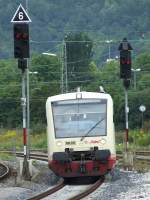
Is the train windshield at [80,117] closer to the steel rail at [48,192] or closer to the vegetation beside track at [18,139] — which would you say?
the steel rail at [48,192]

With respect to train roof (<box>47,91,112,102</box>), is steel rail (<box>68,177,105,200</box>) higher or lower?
lower

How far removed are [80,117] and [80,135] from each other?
2.51 feet

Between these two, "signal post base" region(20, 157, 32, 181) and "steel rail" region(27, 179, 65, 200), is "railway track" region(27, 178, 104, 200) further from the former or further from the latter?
→ "signal post base" region(20, 157, 32, 181)

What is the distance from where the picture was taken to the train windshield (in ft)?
76.5

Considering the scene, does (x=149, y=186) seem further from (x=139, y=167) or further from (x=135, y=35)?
(x=135, y=35)

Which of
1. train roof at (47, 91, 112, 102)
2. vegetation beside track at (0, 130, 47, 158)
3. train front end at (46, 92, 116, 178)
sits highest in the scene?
train roof at (47, 91, 112, 102)

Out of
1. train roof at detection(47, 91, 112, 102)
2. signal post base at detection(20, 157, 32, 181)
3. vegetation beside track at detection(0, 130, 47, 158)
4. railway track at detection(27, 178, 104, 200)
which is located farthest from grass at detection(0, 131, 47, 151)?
railway track at detection(27, 178, 104, 200)

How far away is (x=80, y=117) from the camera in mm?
23703

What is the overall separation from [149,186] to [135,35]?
13043 centimetres

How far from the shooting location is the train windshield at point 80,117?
23.3 m

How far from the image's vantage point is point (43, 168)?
2952cm

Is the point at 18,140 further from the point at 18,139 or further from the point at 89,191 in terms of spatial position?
the point at 89,191

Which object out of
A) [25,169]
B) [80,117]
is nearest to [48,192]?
[25,169]

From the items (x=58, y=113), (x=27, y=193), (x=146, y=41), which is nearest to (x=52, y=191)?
(x=27, y=193)
